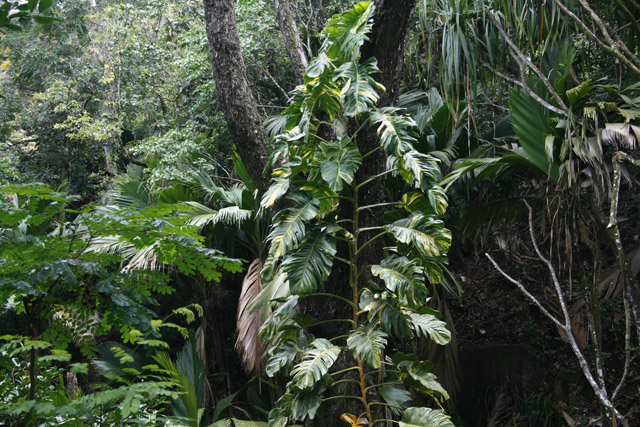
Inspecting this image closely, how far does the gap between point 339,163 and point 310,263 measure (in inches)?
24.2

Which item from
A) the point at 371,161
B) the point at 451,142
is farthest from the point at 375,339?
the point at 451,142

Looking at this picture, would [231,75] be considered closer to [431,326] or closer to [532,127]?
[532,127]

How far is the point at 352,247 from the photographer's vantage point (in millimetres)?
3531

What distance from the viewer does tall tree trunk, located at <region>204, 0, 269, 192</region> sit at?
4.57m

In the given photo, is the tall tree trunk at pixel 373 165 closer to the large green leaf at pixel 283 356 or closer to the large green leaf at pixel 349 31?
the large green leaf at pixel 349 31

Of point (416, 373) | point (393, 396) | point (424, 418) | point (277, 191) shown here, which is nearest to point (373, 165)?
point (277, 191)

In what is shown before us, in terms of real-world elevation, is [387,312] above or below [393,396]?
above

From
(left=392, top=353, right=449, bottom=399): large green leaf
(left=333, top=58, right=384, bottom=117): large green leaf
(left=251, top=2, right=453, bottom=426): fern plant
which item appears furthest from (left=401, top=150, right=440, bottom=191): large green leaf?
(left=392, top=353, right=449, bottom=399): large green leaf

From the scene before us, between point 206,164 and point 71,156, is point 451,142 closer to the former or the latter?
point 206,164

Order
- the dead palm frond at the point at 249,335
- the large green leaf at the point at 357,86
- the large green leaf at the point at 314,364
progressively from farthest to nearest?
1. the dead palm frond at the point at 249,335
2. the large green leaf at the point at 357,86
3. the large green leaf at the point at 314,364

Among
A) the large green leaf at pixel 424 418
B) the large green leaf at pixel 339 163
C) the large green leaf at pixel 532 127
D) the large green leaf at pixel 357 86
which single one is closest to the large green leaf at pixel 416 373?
the large green leaf at pixel 424 418

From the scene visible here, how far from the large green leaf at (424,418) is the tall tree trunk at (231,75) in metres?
2.30

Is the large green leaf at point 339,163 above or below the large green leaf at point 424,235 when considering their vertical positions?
above

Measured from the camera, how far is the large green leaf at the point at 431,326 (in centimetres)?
315
